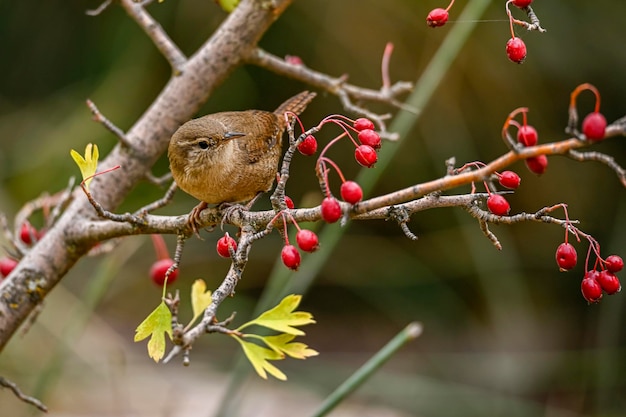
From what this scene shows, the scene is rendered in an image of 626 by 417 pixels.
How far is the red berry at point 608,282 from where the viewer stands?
122cm

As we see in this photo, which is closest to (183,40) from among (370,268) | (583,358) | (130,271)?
(130,271)

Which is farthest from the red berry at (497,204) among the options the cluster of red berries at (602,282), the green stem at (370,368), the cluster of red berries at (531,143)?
the green stem at (370,368)

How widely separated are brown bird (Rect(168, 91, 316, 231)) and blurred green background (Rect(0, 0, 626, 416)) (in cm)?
171

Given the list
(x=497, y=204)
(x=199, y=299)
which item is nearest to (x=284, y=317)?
(x=199, y=299)

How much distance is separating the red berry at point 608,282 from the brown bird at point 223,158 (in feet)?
2.75

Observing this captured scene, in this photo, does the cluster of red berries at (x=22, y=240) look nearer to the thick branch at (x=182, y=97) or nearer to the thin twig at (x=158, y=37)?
the thick branch at (x=182, y=97)

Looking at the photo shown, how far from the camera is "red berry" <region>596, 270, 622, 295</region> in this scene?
1.22m

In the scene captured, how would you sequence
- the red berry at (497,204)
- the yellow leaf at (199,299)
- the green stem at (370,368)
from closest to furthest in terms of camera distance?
the red berry at (497,204), the green stem at (370,368), the yellow leaf at (199,299)

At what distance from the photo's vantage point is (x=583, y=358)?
3520 mm

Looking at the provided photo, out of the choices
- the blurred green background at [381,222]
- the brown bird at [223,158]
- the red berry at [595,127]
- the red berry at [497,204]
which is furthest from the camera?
the blurred green background at [381,222]

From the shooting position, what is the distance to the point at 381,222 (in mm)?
4320

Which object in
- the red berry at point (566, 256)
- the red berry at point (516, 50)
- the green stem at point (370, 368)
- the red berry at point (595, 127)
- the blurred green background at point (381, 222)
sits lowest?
the blurred green background at point (381, 222)

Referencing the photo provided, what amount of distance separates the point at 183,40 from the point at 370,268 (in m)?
1.55

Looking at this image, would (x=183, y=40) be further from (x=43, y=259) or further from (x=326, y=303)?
(x=43, y=259)
